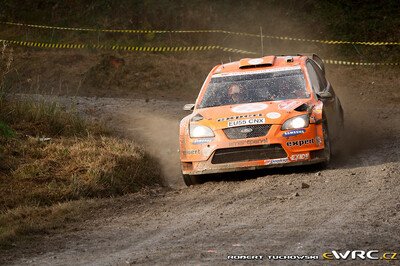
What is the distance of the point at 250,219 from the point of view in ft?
31.2

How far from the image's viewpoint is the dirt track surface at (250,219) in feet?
26.4

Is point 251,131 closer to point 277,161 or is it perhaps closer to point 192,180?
point 277,161

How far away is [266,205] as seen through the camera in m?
10.3

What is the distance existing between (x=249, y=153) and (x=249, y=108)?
78 centimetres

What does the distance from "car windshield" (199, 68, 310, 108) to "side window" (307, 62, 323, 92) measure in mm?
200

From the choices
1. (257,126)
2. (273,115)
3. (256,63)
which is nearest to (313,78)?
(256,63)

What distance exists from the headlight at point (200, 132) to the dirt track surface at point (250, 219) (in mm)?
687

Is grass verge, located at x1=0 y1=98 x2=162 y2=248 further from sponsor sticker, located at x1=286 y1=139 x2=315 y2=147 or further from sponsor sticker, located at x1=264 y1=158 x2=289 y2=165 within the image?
sponsor sticker, located at x1=286 y1=139 x2=315 y2=147

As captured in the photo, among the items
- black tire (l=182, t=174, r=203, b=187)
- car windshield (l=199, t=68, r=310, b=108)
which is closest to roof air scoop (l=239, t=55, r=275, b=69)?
car windshield (l=199, t=68, r=310, b=108)

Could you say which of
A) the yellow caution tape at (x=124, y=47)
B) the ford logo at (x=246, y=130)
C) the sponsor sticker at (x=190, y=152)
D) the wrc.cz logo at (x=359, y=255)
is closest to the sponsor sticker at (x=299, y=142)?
the ford logo at (x=246, y=130)

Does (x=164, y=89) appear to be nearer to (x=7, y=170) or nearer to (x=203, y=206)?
(x=7, y=170)

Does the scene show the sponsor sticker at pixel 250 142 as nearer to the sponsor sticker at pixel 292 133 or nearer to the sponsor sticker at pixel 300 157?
the sponsor sticker at pixel 292 133

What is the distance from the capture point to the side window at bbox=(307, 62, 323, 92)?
539 inches

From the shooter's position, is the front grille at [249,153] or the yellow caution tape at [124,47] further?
the yellow caution tape at [124,47]
